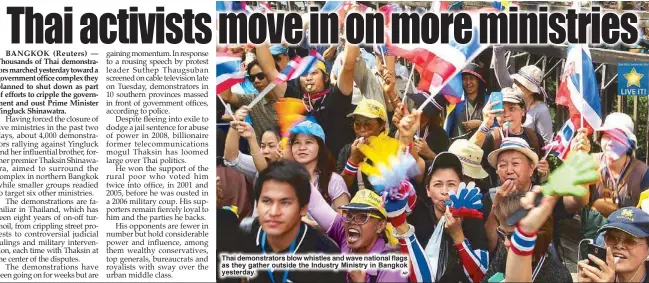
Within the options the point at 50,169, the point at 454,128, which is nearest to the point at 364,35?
the point at 454,128

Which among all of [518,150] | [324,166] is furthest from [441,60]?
[324,166]

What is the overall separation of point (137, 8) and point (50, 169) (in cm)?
113

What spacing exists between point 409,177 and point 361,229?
1.44 feet

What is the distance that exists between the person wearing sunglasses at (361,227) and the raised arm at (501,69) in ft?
3.47

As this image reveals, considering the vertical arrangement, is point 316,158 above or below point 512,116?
below

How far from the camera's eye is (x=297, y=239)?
6.24 m

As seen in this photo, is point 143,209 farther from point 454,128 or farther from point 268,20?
point 454,128

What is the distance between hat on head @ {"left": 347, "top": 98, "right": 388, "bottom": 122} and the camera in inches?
243

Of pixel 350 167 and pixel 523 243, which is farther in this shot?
pixel 350 167

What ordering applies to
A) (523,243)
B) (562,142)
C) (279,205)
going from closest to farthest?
1. (523,243)
2. (279,205)
3. (562,142)

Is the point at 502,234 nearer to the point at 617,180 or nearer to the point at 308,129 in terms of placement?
the point at 617,180

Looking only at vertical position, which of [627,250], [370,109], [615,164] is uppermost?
[370,109]

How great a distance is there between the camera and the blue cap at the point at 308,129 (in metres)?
6.20

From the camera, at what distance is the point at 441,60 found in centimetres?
624
